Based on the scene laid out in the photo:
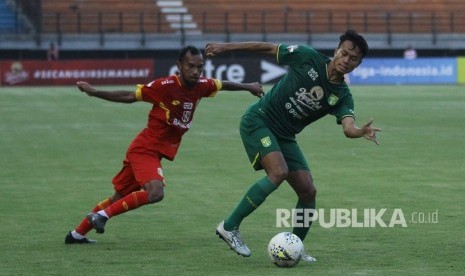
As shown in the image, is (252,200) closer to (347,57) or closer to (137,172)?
(137,172)

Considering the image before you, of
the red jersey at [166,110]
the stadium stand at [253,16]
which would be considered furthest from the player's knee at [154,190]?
the stadium stand at [253,16]

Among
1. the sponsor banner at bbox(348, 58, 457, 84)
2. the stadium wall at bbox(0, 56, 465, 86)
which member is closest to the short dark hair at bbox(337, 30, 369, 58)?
the stadium wall at bbox(0, 56, 465, 86)

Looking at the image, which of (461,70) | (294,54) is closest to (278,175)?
(294,54)

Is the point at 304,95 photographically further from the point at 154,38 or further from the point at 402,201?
the point at 154,38

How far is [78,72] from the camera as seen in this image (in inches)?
1854

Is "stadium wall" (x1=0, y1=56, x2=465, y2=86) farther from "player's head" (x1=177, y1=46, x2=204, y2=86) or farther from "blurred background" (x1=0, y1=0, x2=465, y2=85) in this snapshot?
"player's head" (x1=177, y1=46, x2=204, y2=86)

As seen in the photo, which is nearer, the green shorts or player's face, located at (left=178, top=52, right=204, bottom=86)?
the green shorts

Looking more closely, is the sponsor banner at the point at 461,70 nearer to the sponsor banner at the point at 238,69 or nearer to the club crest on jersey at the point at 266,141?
the sponsor banner at the point at 238,69

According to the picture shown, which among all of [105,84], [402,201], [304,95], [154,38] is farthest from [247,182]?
[154,38]

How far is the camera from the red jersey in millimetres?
10070

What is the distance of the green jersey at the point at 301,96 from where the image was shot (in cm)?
930

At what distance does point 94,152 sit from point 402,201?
800 cm

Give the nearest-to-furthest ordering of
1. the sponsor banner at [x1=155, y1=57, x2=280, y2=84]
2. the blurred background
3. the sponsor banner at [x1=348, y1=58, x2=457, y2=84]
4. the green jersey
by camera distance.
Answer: the green jersey
the sponsor banner at [x1=155, y1=57, x2=280, y2=84]
the blurred background
the sponsor banner at [x1=348, y1=58, x2=457, y2=84]

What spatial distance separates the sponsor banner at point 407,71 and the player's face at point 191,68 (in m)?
39.7
